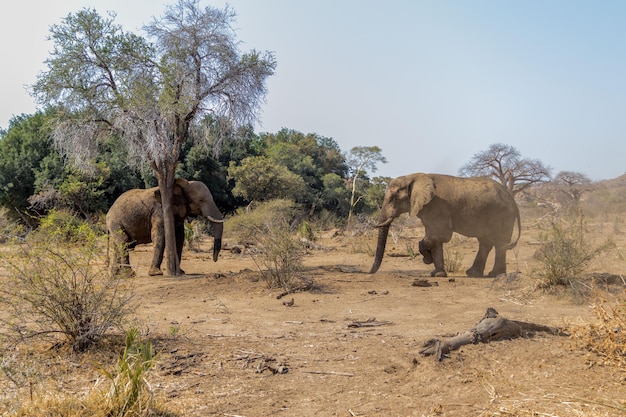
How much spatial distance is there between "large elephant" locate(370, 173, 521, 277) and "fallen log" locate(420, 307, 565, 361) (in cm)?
560

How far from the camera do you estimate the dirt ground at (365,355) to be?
4.11 m

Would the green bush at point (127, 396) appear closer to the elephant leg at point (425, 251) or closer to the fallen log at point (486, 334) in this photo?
the fallen log at point (486, 334)

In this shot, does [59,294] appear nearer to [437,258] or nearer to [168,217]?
[168,217]

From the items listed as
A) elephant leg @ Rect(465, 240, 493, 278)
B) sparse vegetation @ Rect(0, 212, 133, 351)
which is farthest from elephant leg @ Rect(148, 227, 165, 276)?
elephant leg @ Rect(465, 240, 493, 278)

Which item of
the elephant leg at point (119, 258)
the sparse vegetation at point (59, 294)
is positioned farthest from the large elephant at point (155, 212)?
the sparse vegetation at point (59, 294)

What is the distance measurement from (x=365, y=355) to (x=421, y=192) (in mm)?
6496

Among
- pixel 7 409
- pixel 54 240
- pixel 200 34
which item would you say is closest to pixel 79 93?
pixel 200 34

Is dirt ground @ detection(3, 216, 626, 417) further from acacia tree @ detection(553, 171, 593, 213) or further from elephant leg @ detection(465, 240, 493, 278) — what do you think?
acacia tree @ detection(553, 171, 593, 213)

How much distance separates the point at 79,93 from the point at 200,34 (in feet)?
8.83

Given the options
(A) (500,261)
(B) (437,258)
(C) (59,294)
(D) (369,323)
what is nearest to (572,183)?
(A) (500,261)

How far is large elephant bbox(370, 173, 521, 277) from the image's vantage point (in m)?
11.4

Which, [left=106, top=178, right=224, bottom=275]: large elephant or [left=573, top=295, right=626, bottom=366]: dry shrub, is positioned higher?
[left=106, top=178, right=224, bottom=275]: large elephant

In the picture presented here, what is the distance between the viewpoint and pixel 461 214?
11.5 m

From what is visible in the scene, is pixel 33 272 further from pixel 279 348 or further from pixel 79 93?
pixel 79 93
